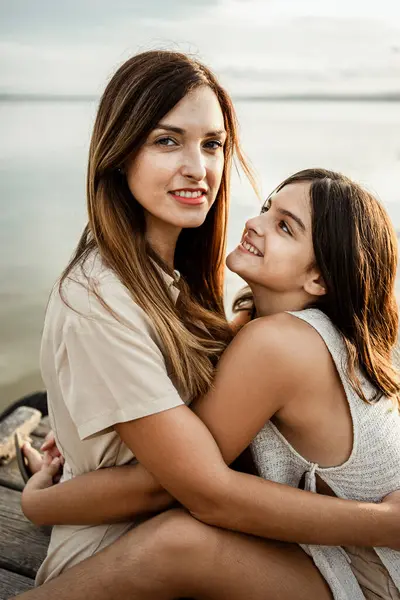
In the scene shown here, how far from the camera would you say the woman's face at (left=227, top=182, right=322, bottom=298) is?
203 centimetres

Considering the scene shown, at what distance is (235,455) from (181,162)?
77 cm

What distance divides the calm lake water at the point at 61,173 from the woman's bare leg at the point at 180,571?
5.85 feet

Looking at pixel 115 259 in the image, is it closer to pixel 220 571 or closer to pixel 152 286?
pixel 152 286

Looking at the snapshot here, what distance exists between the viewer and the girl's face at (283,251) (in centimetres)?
203

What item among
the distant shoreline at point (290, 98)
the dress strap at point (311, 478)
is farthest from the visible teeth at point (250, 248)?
the distant shoreline at point (290, 98)

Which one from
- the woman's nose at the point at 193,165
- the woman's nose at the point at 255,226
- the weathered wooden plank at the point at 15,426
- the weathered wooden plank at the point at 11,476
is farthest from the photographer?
the weathered wooden plank at the point at 15,426

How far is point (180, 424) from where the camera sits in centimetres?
175

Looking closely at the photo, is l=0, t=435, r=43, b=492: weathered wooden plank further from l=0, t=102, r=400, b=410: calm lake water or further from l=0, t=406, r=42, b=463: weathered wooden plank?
l=0, t=102, r=400, b=410: calm lake water

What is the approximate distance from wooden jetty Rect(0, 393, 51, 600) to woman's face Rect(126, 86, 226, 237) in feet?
3.59

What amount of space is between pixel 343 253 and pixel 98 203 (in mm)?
664

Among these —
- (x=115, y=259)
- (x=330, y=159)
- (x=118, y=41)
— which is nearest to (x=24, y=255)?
(x=330, y=159)

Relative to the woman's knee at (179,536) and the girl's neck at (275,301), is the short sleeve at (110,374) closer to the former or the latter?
the woman's knee at (179,536)

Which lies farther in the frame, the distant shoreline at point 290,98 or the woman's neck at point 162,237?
the distant shoreline at point 290,98

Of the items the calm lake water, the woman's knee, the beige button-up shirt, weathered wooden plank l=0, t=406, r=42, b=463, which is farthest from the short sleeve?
the calm lake water
